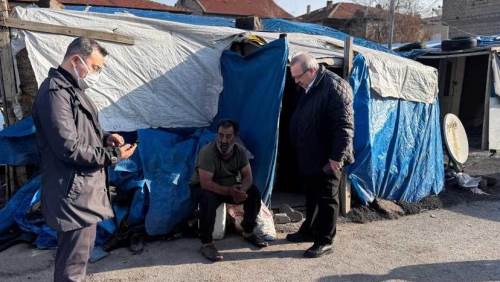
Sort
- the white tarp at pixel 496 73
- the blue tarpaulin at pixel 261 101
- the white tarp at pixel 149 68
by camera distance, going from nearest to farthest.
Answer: the blue tarpaulin at pixel 261 101, the white tarp at pixel 149 68, the white tarp at pixel 496 73

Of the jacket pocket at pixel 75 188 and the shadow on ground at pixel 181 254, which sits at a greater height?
the jacket pocket at pixel 75 188

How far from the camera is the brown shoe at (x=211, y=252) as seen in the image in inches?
171

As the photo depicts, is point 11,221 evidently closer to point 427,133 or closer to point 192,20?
point 192,20

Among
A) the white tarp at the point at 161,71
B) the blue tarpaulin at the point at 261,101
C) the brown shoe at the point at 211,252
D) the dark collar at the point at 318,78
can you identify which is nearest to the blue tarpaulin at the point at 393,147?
the white tarp at the point at 161,71

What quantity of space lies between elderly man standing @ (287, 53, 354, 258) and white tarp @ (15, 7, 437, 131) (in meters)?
1.40

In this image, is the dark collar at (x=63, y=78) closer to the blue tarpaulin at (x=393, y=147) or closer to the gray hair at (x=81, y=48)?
the gray hair at (x=81, y=48)

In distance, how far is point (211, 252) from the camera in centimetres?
438

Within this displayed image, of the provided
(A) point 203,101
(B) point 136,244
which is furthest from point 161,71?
(B) point 136,244

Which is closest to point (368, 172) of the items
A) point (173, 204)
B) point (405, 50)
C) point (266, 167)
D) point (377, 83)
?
point (377, 83)

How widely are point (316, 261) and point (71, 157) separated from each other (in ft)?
8.83

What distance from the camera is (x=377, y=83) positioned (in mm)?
5844

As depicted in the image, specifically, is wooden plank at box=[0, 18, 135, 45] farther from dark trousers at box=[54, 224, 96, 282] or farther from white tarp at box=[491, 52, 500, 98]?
white tarp at box=[491, 52, 500, 98]

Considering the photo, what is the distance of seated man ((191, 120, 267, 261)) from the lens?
14.5 feet

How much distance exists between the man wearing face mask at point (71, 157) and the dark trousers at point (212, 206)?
5.24ft
